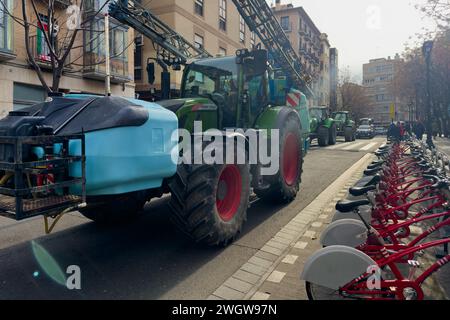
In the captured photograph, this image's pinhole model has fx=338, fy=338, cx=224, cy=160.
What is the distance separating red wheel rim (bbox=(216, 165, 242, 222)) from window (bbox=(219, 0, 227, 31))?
82.7 feet

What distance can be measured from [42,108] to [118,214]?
210cm

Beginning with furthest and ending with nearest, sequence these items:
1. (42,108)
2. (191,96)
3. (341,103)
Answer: (341,103) → (191,96) → (42,108)

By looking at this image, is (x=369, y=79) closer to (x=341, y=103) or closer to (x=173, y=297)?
(x=341, y=103)

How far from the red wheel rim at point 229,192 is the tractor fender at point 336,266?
5.53ft

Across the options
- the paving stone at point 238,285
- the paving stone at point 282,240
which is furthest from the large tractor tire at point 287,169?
the paving stone at point 238,285

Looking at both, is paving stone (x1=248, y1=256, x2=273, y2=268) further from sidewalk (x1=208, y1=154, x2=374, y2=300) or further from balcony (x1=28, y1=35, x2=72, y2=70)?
balcony (x1=28, y1=35, x2=72, y2=70)

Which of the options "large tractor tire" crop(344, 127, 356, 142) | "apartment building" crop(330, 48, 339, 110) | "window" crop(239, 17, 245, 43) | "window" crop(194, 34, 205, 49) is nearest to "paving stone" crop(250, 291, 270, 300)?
"window" crop(194, 34, 205, 49)

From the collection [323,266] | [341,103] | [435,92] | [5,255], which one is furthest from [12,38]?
[341,103]

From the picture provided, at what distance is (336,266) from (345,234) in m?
0.85

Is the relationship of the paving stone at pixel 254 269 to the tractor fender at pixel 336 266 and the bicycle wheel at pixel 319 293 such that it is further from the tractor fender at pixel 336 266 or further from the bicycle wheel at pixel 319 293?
the tractor fender at pixel 336 266

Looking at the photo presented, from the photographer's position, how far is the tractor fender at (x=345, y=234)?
338 centimetres

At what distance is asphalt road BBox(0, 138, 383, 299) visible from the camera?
320 cm

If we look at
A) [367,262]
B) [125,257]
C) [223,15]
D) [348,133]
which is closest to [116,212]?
[125,257]

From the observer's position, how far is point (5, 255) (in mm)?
4031
